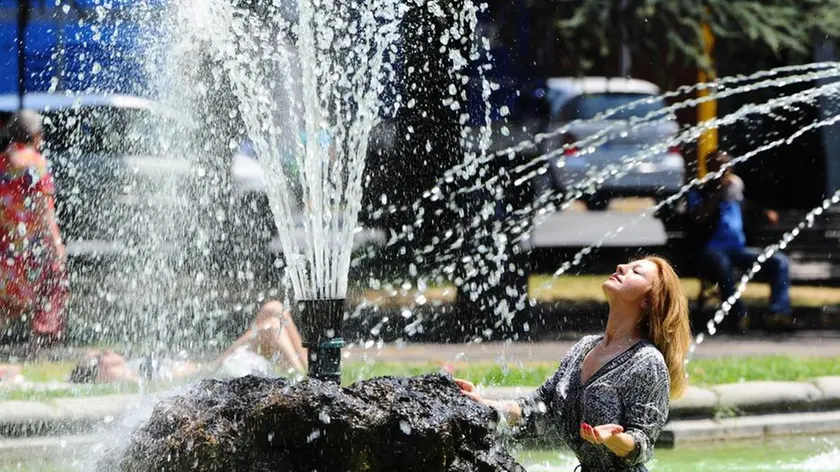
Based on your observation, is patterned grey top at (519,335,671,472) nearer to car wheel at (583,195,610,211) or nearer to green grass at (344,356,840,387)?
green grass at (344,356,840,387)

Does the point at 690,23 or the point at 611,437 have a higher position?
the point at 690,23

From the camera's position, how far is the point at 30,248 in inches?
356

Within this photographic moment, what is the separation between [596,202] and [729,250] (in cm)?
788

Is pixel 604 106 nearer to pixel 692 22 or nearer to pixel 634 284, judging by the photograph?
pixel 692 22

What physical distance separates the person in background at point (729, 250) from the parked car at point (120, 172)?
13.3 ft

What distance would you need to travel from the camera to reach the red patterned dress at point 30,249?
29.3ft

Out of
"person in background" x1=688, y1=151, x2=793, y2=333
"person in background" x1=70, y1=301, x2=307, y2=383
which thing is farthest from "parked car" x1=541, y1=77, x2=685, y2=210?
"person in background" x1=70, y1=301, x2=307, y2=383

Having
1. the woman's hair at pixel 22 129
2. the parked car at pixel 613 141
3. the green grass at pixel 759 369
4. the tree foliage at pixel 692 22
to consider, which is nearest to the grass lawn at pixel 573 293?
the tree foliage at pixel 692 22

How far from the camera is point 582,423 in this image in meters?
3.89

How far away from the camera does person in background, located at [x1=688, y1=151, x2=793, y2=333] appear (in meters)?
10.5

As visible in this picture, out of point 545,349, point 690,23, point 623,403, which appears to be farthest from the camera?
point 690,23

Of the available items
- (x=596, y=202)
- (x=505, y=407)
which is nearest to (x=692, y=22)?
(x=596, y=202)

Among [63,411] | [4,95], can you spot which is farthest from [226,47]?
[4,95]

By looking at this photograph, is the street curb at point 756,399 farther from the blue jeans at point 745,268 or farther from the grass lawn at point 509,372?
the blue jeans at point 745,268
